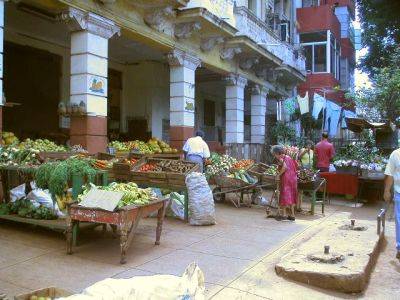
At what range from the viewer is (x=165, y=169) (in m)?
8.81

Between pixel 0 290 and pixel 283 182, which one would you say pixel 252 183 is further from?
pixel 0 290

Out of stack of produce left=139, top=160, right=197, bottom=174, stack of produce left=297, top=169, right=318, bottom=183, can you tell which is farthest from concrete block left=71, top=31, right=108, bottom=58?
stack of produce left=297, top=169, right=318, bottom=183

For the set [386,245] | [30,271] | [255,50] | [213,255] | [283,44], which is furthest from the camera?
[283,44]

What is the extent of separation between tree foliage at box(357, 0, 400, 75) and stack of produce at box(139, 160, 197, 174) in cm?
1864

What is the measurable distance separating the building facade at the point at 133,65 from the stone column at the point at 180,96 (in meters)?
0.03

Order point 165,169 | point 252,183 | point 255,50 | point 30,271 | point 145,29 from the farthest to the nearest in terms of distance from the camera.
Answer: point 255,50 → point 145,29 → point 252,183 → point 165,169 → point 30,271

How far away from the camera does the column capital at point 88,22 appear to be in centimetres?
910

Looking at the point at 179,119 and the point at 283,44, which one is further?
the point at 283,44

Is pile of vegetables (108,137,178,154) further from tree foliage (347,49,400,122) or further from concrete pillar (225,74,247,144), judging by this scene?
tree foliage (347,49,400,122)

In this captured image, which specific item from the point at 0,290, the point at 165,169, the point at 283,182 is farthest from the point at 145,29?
the point at 0,290

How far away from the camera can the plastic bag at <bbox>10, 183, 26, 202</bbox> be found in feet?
23.8

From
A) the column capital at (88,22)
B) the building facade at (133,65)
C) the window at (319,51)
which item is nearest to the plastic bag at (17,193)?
the building facade at (133,65)

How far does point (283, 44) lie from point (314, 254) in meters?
15.6

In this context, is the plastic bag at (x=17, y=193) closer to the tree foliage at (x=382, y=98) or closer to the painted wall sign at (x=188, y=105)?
Result: the painted wall sign at (x=188, y=105)
